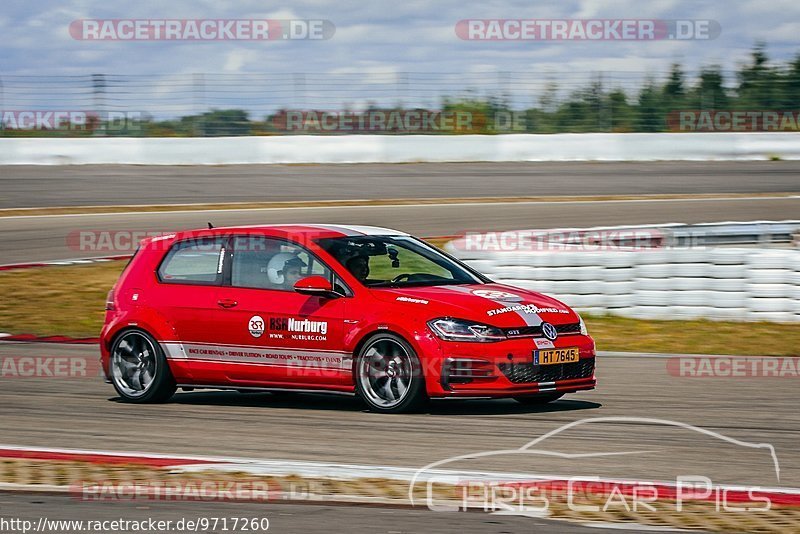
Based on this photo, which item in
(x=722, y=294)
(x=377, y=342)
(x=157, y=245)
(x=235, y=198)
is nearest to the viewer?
(x=377, y=342)

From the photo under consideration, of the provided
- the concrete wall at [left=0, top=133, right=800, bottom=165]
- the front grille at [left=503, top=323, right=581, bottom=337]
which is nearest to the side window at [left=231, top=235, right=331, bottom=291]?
the front grille at [left=503, top=323, right=581, bottom=337]

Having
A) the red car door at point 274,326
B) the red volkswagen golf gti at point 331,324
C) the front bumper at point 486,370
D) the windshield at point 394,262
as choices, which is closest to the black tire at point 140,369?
the red volkswagen golf gti at point 331,324

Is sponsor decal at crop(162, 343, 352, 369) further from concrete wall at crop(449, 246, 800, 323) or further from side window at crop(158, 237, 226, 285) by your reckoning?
concrete wall at crop(449, 246, 800, 323)

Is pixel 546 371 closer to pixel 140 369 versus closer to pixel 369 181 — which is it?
pixel 140 369

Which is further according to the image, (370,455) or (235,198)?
(235,198)

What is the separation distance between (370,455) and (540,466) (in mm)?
960

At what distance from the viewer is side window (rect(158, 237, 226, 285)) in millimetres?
9133

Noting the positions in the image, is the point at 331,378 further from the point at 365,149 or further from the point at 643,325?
the point at 365,149

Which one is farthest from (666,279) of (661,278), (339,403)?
(339,403)

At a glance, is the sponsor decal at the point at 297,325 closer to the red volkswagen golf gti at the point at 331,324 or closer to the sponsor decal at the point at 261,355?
the red volkswagen golf gti at the point at 331,324

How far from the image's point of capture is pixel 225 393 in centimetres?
1013

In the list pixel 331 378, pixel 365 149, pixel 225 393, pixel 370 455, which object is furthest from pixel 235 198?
pixel 370 455

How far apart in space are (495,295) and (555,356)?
587mm

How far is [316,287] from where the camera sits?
8438 mm
